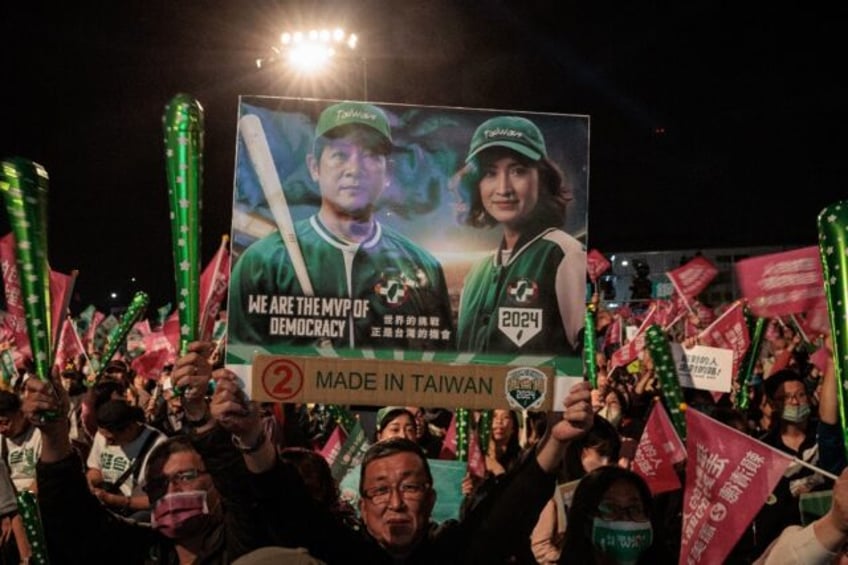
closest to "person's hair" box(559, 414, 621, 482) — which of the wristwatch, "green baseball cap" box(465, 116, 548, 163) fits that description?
"green baseball cap" box(465, 116, 548, 163)

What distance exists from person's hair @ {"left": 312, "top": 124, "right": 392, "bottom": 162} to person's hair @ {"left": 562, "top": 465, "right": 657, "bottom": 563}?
1.52 m

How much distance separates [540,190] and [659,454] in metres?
2.09

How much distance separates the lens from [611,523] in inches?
144

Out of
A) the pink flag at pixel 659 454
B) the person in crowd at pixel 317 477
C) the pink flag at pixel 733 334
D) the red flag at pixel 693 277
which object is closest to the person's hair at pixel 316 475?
the person in crowd at pixel 317 477

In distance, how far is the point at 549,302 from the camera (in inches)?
156

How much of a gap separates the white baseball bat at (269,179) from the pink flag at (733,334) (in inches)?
251

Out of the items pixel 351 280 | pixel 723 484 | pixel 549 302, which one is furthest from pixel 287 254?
pixel 723 484

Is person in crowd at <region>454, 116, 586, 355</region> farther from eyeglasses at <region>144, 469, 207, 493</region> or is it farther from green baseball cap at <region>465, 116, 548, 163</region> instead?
eyeglasses at <region>144, 469, 207, 493</region>

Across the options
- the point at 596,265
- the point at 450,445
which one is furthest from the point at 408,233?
the point at 596,265

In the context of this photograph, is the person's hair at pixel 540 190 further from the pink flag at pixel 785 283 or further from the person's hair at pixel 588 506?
the person's hair at pixel 588 506

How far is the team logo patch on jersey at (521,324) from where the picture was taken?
3.95 m

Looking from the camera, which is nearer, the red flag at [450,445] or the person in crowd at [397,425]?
the person in crowd at [397,425]

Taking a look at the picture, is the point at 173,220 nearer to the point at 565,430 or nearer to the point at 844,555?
the point at 565,430

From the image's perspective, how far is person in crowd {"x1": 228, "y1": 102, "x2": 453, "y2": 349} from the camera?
3.94m
